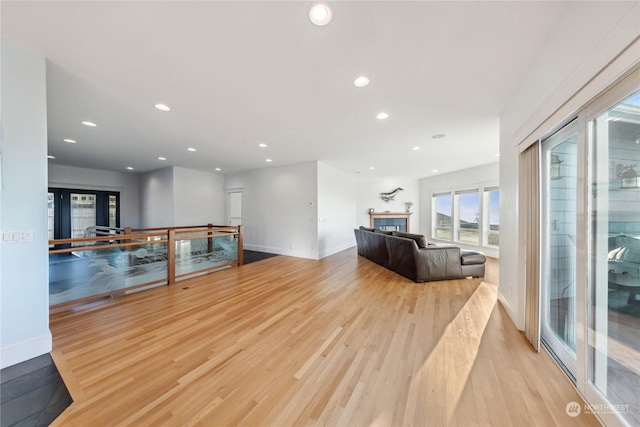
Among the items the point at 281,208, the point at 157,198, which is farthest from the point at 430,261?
the point at 157,198

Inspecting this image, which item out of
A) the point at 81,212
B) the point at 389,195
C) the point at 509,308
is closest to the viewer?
the point at 509,308

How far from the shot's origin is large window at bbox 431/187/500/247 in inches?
248

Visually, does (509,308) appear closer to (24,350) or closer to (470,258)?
(470,258)

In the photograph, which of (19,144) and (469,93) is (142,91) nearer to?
(19,144)

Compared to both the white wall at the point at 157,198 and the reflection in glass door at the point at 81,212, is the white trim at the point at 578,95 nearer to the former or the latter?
the white wall at the point at 157,198

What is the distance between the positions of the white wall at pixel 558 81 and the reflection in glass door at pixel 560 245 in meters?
0.20

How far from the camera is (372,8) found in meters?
1.43

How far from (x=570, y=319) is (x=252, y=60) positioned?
360 cm

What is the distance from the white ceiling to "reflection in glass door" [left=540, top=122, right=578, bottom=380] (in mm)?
899

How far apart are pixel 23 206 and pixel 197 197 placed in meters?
5.67

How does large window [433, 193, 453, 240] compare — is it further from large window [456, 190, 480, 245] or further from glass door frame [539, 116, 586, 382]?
glass door frame [539, 116, 586, 382]

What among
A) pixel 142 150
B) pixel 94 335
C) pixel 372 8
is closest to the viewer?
pixel 372 8

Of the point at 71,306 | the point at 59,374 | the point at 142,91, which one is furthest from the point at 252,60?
the point at 71,306

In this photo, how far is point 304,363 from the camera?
1816mm
